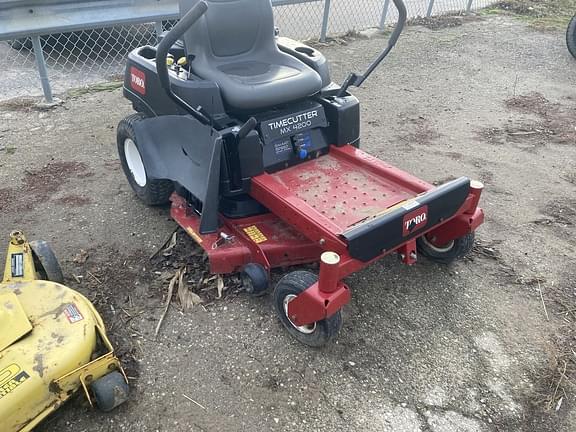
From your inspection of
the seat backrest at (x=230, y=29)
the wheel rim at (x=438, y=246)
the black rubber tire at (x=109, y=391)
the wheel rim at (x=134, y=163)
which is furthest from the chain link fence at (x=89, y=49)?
the black rubber tire at (x=109, y=391)

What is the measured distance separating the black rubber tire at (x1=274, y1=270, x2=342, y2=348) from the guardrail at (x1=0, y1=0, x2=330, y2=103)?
3274mm

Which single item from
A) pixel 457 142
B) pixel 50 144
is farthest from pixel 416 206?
pixel 50 144

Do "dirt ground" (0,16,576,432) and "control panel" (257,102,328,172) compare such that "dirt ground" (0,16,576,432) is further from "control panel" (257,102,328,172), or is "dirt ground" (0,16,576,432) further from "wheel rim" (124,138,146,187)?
"control panel" (257,102,328,172)

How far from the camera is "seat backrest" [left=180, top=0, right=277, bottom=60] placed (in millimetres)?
2797

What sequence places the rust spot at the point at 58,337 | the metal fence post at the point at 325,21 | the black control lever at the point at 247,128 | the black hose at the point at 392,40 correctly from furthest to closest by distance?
the metal fence post at the point at 325,21, the black hose at the point at 392,40, the black control lever at the point at 247,128, the rust spot at the point at 58,337

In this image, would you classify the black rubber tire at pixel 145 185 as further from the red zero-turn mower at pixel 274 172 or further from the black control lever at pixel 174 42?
the black control lever at pixel 174 42

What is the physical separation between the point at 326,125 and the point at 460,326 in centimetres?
122

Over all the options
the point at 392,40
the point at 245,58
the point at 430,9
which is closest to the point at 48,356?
the point at 245,58

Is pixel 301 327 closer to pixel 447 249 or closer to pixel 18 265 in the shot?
pixel 447 249

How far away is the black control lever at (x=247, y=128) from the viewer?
2385 millimetres

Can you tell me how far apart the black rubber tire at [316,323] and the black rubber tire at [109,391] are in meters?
0.73

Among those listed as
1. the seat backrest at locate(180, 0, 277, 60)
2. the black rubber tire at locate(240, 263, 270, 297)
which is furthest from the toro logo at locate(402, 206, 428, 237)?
the seat backrest at locate(180, 0, 277, 60)

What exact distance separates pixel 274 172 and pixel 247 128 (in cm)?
39

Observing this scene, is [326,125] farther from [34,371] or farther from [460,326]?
[34,371]
